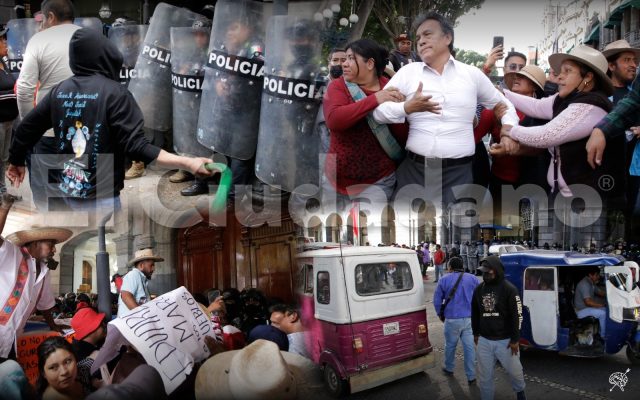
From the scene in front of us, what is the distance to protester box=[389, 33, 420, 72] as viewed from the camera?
219 centimetres

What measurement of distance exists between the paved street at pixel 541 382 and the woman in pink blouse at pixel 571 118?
5.38 feet

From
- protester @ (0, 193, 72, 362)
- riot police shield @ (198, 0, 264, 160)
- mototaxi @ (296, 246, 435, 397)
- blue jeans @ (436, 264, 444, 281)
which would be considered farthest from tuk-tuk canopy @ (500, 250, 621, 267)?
protester @ (0, 193, 72, 362)

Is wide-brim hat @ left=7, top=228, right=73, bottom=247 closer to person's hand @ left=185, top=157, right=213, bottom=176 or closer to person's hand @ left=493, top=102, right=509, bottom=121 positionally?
person's hand @ left=185, top=157, right=213, bottom=176

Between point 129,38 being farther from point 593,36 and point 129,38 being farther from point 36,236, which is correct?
point 593,36

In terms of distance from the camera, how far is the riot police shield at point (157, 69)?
3.27 metres

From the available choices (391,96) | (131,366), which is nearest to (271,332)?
(131,366)

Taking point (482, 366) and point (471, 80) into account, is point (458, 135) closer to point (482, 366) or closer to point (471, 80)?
point (471, 80)

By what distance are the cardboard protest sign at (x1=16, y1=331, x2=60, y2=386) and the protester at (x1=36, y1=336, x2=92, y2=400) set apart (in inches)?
16.4

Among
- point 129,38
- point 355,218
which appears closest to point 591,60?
point 355,218

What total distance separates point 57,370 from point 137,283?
48 centimetres

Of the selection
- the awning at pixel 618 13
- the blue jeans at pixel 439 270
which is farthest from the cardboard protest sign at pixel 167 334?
the awning at pixel 618 13

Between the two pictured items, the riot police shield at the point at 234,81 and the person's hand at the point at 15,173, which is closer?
the person's hand at the point at 15,173

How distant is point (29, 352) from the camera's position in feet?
8.02

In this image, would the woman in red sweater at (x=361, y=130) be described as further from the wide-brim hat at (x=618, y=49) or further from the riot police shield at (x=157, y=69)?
the riot police shield at (x=157, y=69)
